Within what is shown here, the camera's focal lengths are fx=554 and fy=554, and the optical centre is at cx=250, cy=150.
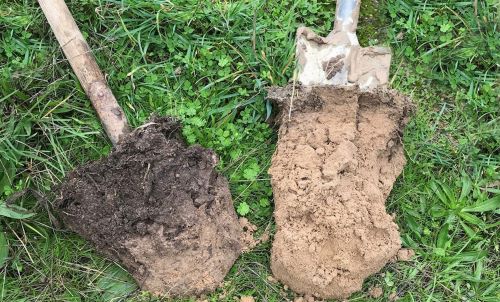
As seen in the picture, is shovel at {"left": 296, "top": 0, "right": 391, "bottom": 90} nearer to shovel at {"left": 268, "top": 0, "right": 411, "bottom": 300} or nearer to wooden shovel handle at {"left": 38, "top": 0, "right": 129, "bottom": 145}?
shovel at {"left": 268, "top": 0, "right": 411, "bottom": 300}

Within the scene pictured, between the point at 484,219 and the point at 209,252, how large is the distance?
1587 millimetres

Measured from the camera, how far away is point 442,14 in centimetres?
334

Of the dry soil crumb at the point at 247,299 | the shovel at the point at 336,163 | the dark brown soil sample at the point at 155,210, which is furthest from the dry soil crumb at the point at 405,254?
the dark brown soil sample at the point at 155,210

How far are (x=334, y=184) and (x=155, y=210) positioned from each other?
909 millimetres

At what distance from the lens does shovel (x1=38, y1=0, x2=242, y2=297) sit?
2.80 meters

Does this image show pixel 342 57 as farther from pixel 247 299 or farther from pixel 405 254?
pixel 247 299

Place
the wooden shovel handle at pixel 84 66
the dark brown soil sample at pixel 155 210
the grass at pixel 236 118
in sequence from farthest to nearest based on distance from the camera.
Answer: the grass at pixel 236 118, the wooden shovel handle at pixel 84 66, the dark brown soil sample at pixel 155 210

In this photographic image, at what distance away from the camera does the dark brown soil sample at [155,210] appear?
2.80 meters

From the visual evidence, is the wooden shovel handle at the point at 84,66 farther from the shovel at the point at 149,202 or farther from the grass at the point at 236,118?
the grass at the point at 236,118

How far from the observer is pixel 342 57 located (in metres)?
3.08

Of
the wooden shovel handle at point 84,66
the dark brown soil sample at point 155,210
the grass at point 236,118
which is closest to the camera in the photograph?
the dark brown soil sample at point 155,210

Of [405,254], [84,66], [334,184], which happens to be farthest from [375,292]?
[84,66]

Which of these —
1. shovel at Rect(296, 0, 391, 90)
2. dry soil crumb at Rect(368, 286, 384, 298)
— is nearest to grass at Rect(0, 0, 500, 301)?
dry soil crumb at Rect(368, 286, 384, 298)

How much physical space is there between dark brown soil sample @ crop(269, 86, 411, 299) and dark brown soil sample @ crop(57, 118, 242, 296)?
368 mm
